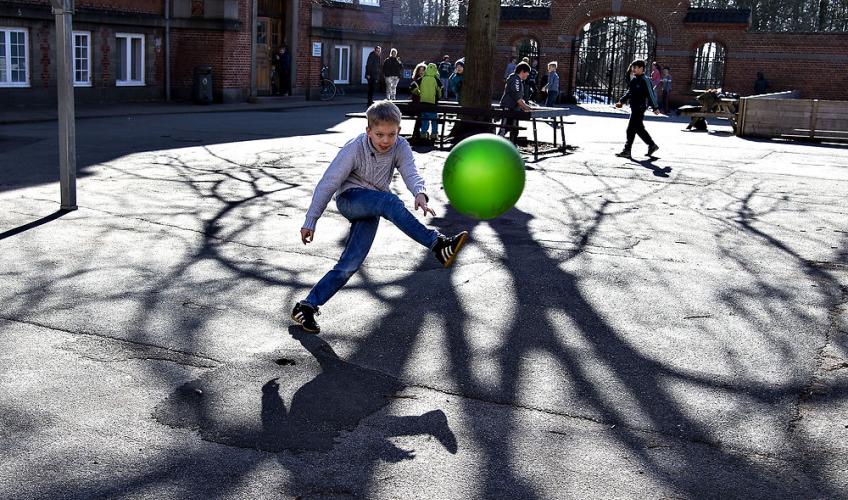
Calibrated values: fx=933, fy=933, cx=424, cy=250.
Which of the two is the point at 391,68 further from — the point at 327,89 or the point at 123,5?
the point at 123,5

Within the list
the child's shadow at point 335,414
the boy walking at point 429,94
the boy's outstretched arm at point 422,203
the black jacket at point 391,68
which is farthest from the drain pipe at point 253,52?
the child's shadow at point 335,414

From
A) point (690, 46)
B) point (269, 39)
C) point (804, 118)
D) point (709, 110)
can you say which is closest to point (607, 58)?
point (690, 46)

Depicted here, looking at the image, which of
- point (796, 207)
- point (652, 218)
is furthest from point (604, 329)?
point (796, 207)

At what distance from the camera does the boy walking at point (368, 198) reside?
5676 millimetres

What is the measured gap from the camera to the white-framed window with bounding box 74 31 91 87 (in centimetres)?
2509

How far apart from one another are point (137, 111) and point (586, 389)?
20.8m

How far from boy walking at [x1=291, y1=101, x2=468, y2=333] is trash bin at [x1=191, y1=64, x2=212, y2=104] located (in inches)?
903

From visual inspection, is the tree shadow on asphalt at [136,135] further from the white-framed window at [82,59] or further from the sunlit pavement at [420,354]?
the white-framed window at [82,59]

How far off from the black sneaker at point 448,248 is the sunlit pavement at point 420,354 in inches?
20.5

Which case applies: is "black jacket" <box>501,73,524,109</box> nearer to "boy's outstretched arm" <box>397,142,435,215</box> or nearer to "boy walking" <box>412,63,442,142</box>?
"boy walking" <box>412,63,442,142</box>

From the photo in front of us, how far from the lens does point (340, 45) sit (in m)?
36.8

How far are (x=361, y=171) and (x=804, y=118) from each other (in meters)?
18.8

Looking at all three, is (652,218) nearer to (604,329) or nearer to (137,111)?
(604,329)

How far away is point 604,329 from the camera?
6.17 m
